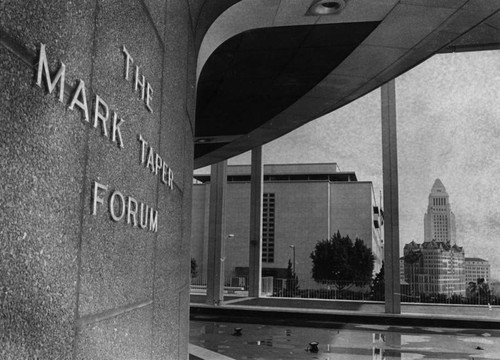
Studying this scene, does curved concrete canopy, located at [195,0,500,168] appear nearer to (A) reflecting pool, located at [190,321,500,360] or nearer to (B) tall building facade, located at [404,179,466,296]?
(A) reflecting pool, located at [190,321,500,360]

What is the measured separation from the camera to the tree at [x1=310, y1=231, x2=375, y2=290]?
34006mm

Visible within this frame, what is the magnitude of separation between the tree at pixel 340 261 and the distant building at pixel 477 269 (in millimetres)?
12588

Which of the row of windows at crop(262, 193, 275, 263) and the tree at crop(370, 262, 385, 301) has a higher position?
the row of windows at crop(262, 193, 275, 263)

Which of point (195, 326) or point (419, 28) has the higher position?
point (419, 28)

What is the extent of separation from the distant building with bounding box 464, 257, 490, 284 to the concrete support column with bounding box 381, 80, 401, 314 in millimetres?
3822

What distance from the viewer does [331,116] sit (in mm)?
20875

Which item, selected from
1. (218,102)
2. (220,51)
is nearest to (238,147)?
(218,102)

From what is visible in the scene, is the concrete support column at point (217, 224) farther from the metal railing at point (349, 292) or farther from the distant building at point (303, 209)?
the distant building at point (303, 209)

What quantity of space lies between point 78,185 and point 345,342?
34.2 ft

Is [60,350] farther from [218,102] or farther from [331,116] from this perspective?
[331,116]

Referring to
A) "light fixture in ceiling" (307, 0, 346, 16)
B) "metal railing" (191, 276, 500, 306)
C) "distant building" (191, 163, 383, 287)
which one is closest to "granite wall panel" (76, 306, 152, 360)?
"light fixture in ceiling" (307, 0, 346, 16)

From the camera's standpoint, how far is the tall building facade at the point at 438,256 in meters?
18.7

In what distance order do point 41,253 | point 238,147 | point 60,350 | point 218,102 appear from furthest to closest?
point 238,147
point 218,102
point 60,350
point 41,253

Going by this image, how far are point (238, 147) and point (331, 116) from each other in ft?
23.7
